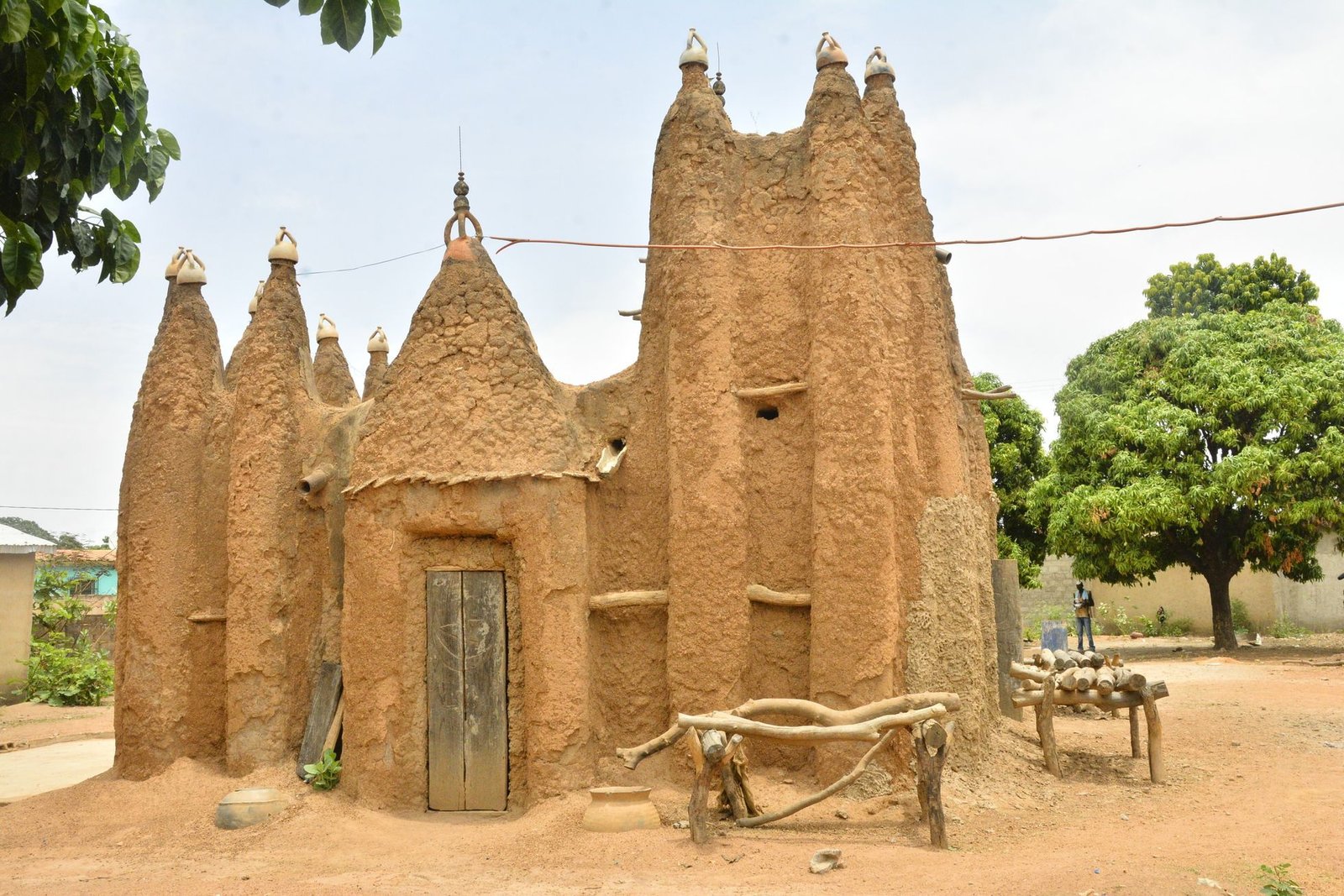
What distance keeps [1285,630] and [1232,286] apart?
25.5 ft

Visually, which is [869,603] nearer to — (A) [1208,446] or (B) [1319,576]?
(A) [1208,446]

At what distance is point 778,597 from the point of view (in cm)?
880

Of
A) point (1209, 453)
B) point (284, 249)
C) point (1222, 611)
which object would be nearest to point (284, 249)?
point (284, 249)

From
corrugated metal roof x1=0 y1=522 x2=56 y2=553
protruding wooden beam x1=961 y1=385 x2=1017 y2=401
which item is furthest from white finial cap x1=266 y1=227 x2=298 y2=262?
corrugated metal roof x1=0 y1=522 x2=56 y2=553

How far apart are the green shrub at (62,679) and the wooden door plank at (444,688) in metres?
13.9

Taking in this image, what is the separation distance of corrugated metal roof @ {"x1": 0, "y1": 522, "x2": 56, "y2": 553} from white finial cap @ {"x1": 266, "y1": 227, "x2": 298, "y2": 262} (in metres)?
11.2

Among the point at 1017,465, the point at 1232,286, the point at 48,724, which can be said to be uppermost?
the point at 1232,286

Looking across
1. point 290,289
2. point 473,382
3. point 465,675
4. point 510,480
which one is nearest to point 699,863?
point 465,675

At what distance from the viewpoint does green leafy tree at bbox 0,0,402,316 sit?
5480 millimetres

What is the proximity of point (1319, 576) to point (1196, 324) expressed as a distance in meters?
5.35

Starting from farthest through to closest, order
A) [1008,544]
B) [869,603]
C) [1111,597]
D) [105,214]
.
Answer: [1111,597]
[1008,544]
[869,603]
[105,214]

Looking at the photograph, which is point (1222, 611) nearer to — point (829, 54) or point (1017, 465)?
point (1017, 465)

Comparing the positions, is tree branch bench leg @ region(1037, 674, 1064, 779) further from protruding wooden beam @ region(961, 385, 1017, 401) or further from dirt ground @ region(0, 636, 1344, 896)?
protruding wooden beam @ region(961, 385, 1017, 401)

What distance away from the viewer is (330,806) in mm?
9023
